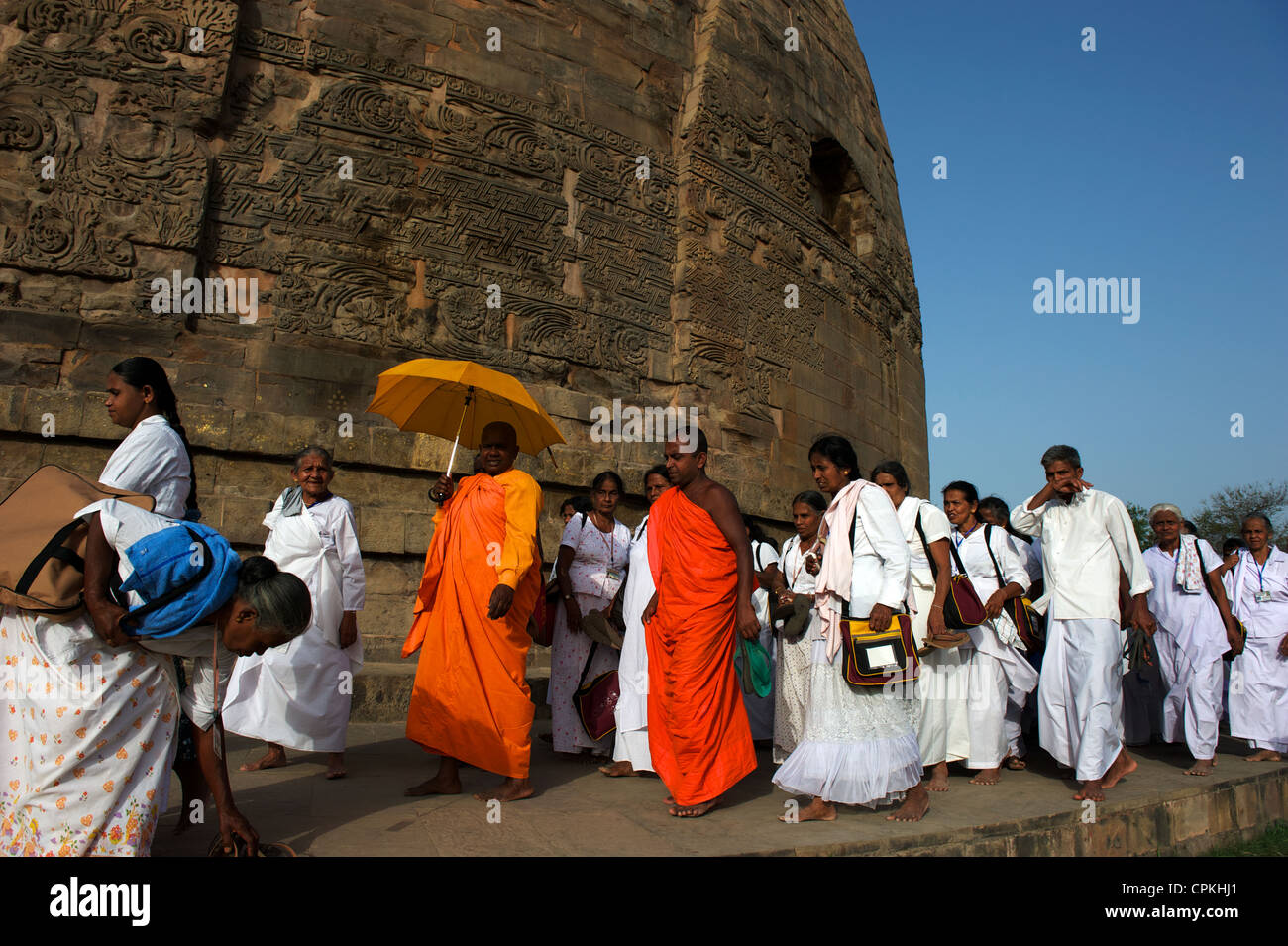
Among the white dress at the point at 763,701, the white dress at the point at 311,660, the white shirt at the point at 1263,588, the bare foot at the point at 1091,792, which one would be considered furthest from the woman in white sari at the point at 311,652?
the white shirt at the point at 1263,588

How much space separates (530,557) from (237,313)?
4067mm

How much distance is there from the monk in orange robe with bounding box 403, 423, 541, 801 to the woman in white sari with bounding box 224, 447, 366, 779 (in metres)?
0.58

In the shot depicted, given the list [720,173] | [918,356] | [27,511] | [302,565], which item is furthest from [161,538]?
[918,356]

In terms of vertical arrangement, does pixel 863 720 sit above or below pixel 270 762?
above

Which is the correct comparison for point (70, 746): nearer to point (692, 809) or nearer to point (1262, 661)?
point (692, 809)

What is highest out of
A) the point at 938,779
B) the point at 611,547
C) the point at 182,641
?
the point at 611,547

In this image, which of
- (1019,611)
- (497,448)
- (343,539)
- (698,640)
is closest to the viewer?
(698,640)

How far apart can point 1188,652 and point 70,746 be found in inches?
244

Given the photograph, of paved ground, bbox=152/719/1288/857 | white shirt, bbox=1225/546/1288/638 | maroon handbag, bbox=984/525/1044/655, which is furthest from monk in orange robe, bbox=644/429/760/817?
white shirt, bbox=1225/546/1288/638

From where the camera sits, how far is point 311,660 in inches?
174

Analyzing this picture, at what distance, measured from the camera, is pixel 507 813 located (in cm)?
360

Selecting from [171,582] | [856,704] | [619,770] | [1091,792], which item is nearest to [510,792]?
[619,770]
